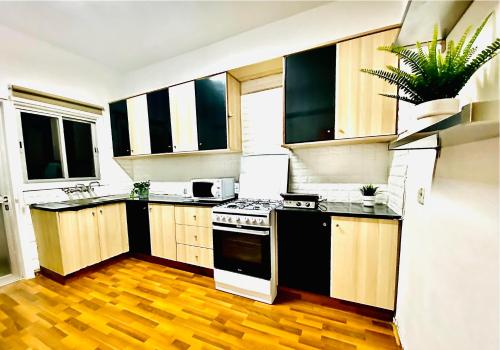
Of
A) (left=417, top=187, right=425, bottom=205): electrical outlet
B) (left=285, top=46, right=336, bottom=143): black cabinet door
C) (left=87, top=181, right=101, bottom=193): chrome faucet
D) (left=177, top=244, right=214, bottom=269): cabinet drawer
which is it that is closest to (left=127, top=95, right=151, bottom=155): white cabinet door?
(left=87, top=181, right=101, bottom=193): chrome faucet

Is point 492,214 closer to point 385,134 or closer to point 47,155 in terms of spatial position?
point 385,134

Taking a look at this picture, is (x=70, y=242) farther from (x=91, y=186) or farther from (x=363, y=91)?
(x=363, y=91)

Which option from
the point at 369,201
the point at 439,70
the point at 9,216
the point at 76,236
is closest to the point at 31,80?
the point at 9,216

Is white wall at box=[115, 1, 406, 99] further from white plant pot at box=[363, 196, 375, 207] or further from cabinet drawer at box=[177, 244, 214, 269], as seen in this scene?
cabinet drawer at box=[177, 244, 214, 269]

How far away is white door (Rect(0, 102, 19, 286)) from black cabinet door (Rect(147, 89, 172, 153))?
5.34ft

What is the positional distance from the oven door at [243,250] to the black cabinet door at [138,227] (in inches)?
49.9

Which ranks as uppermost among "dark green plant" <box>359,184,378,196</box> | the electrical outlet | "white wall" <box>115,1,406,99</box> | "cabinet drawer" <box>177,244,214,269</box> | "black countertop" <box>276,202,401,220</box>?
"white wall" <box>115,1,406,99</box>

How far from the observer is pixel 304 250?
1.81 m

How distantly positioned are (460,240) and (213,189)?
212 centimetres

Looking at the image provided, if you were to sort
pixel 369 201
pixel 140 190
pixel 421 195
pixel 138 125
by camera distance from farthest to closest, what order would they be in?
pixel 140 190 < pixel 138 125 < pixel 369 201 < pixel 421 195

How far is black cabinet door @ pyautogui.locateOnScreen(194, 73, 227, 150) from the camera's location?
91.7 inches

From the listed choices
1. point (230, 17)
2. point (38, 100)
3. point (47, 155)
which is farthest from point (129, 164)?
point (230, 17)

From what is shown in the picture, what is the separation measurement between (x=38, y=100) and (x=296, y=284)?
389cm

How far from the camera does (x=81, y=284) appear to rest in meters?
2.23
